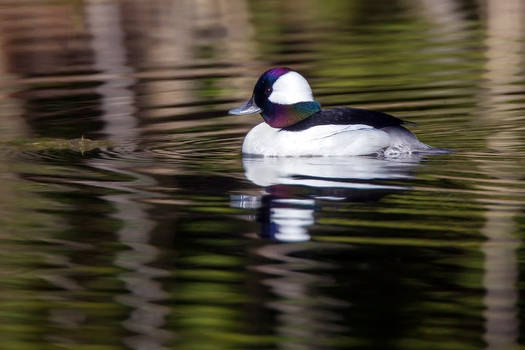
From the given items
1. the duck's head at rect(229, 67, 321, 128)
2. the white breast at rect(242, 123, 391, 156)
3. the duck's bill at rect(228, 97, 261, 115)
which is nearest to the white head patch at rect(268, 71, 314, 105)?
the duck's head at rect(229, 67, 321, 128)

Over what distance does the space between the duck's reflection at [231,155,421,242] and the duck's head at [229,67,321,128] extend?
515 mm

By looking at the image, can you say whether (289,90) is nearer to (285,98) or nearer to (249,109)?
(285,98)

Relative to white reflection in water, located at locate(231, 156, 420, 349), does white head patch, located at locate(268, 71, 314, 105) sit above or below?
above

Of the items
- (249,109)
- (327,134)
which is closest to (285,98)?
(249,109)

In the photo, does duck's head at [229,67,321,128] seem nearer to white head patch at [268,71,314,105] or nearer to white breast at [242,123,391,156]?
white head patch at [268,71,314,105]

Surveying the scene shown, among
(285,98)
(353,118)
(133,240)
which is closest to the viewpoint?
(133,240)

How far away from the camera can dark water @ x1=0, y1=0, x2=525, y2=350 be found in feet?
17.7

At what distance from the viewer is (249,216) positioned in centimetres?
741

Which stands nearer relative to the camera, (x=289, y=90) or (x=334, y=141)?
(x=334, y=141)

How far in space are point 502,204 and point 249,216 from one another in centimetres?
150

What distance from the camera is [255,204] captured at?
7766 millimetres

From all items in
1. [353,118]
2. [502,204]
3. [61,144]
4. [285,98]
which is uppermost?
[285,98]

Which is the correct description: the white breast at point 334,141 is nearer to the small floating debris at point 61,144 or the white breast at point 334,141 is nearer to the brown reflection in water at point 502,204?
the brown reflection in water at point 502,204

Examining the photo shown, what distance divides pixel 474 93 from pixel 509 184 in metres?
4.75
